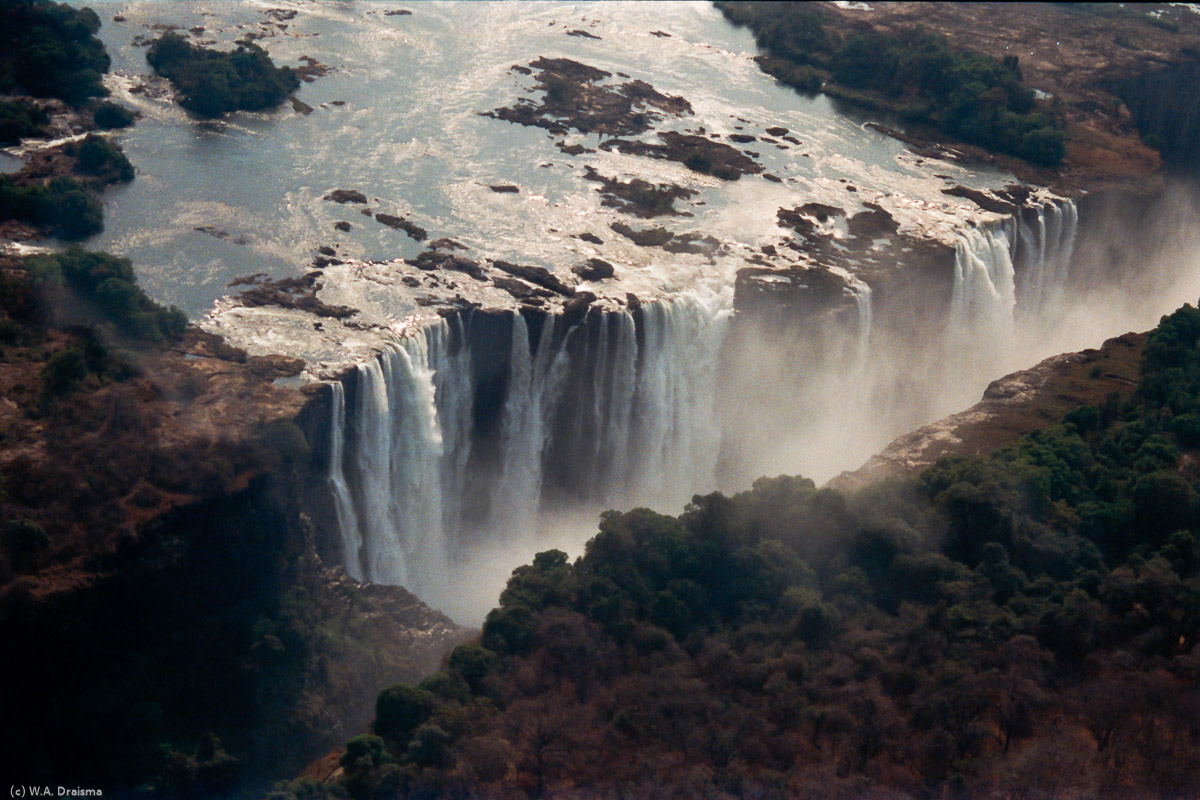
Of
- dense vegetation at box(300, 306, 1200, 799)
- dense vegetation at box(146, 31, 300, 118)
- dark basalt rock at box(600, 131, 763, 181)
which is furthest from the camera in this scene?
dark basalt rock at box(600, 131, 763, 181)

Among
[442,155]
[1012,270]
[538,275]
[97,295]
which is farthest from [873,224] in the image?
[97,295]

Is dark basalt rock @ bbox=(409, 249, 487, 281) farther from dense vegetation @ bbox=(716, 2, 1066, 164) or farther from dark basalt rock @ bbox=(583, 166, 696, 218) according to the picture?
dense vegetation @ bbox=(716, 2, 1066, 164)

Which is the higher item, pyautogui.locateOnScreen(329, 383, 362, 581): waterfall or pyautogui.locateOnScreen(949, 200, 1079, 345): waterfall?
pyautogui.locateOnScreen(949, 200, 1079, 345): waterfall

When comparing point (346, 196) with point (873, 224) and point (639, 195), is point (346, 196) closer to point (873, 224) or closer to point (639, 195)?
point (639, 195)

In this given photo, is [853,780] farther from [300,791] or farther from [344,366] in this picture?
[344,366]

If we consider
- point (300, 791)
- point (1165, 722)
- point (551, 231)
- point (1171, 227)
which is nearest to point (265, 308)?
point (551, 231)

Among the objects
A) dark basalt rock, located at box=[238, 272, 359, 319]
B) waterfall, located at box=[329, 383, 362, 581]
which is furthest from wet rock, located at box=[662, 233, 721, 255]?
waterfall, located at box=[329, 383, 362, 581]
